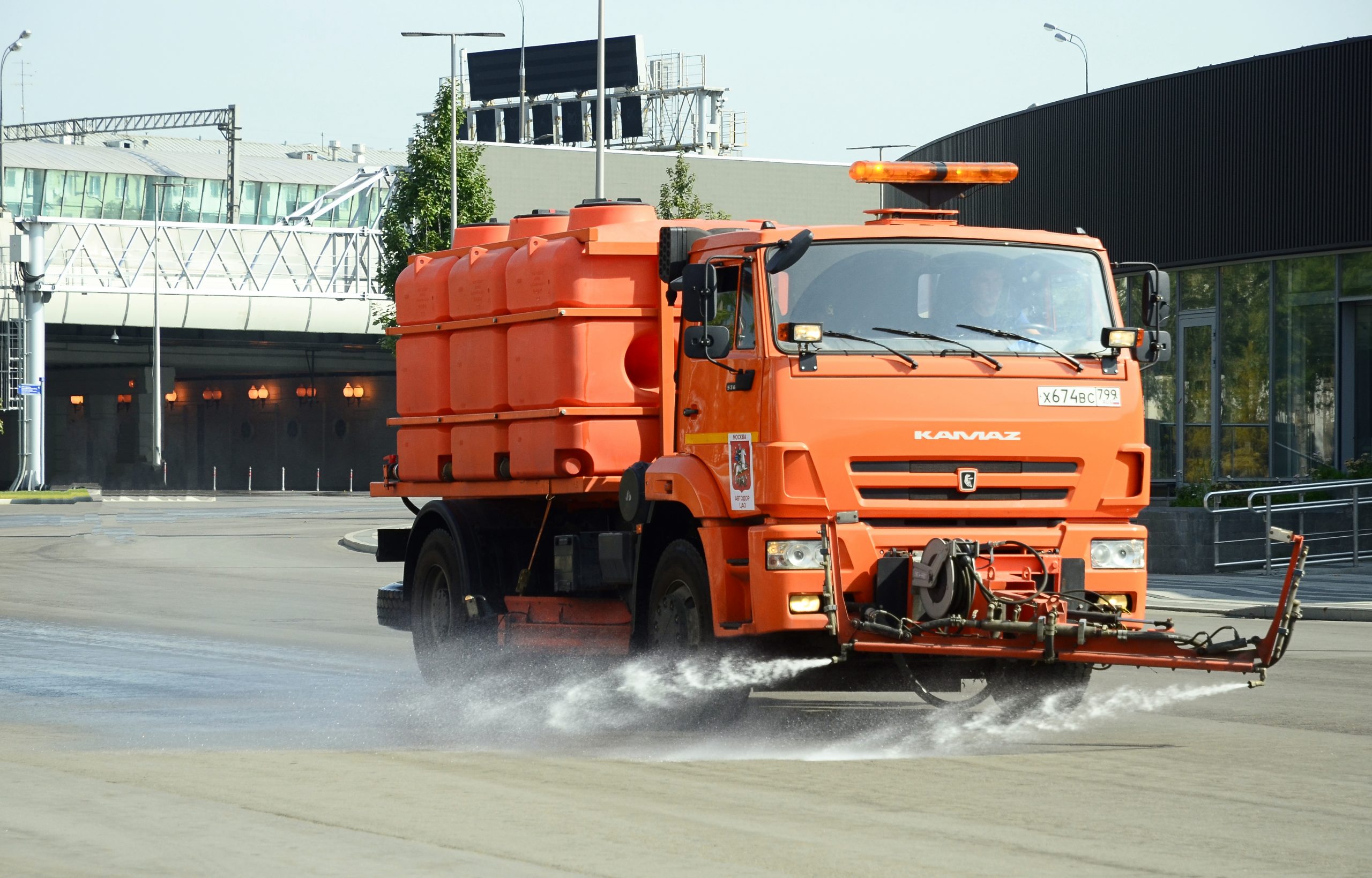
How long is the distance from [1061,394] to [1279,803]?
281cm

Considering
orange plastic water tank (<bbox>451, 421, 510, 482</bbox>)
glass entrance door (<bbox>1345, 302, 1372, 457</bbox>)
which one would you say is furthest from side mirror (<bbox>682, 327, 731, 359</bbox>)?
glass entrance door (<bbox>1345, 302, 1372, 457</bbox>)

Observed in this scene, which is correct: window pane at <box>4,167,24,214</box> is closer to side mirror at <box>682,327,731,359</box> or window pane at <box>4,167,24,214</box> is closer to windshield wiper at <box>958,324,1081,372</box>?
side mirror at <box>682,327,731,359</box>

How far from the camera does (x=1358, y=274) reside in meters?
29.5

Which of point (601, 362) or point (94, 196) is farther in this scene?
point (94, 196)

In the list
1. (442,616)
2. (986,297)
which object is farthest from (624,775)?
(442,616)

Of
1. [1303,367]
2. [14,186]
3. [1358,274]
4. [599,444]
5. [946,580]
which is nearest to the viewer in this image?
[946,580]

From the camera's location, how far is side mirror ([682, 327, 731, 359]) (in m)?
10.7

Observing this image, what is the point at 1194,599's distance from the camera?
2128cm

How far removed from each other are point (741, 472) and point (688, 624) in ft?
3.32

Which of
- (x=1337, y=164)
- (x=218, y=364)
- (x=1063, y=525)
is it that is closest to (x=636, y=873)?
(x=1063, y=525)

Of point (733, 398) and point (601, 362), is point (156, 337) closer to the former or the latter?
point (601, 362)

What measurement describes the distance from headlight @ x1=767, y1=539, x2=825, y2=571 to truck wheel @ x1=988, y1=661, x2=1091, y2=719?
1553 millimetres

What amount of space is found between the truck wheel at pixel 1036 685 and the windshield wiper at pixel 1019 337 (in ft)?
5.71

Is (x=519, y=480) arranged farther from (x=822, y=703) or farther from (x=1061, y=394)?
(x=1061, y=394)
